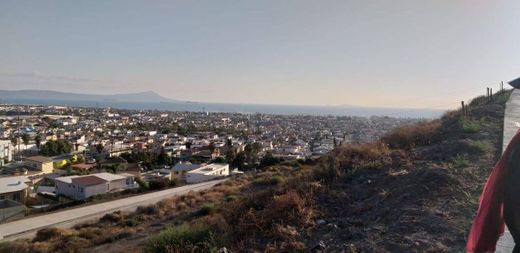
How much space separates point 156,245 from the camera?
5441 mm

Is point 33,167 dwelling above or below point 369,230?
below

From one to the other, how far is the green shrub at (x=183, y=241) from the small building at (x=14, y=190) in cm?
2400

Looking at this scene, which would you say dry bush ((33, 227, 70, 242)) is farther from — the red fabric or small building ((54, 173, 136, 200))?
the red fabric

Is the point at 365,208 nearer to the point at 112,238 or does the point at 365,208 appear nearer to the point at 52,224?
the point at 112,238

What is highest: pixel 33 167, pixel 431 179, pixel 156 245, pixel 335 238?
pixel 431 179

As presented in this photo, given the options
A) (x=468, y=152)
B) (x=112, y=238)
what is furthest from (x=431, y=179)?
(x=112, y=238)

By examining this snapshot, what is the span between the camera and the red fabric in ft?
5.36

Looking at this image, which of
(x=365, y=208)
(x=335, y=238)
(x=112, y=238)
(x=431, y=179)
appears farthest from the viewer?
(x=112, y=238)

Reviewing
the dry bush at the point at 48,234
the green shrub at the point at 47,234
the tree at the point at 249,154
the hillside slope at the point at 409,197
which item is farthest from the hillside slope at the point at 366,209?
the tree at the point at 249,154

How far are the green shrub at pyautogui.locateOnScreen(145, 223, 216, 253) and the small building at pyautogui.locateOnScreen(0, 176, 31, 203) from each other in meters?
24.0

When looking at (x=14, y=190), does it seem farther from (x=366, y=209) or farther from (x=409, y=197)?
(x=409, y=197)

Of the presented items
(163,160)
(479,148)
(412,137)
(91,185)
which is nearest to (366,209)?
(479,148)

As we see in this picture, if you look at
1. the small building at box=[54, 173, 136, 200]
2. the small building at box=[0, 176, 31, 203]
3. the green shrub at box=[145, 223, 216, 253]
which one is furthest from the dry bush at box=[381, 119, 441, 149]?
the small building at box=[0, 176, 31, 203]

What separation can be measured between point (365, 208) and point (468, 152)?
3733 mm
